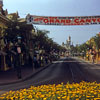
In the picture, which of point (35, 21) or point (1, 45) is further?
point (1, 45)

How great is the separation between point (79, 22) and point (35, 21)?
164 inches

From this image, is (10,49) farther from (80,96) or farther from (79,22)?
(80,96)

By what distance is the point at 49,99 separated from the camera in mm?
6086

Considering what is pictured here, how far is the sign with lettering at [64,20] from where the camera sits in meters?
20.5

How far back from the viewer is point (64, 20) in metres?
20.5

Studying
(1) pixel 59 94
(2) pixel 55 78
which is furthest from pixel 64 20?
(1) pixel 59 94

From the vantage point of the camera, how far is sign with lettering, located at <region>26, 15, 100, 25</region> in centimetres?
2053

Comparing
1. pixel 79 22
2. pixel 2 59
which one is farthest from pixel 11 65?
pixel 79 22

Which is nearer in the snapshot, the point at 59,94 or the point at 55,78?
the point at 59,94

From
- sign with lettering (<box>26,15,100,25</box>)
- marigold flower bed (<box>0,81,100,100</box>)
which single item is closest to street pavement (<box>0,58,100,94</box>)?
sign with lettering (<box>26,15,100,25</box>)

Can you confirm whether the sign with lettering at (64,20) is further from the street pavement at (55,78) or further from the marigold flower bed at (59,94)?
the marigold flower bed at (59,94)

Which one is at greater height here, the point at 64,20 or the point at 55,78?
the point at 64,20

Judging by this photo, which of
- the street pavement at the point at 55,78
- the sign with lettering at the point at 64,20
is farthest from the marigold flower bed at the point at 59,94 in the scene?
the sign with lettering at the point at 64,20

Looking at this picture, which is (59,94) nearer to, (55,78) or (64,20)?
(55,78)
